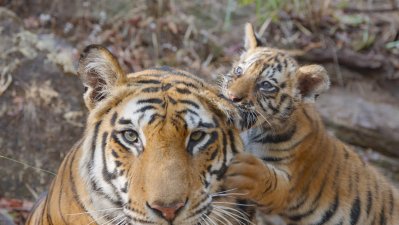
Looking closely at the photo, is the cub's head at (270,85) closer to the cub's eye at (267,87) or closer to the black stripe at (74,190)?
the cub's eye at (267,87)

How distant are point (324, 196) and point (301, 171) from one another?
251mm

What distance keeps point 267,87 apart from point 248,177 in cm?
75

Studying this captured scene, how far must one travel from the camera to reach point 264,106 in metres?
3.75

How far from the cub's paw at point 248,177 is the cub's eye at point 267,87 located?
0.55 metres

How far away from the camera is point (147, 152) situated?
2.51 m

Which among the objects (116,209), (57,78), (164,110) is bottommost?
(116,209)

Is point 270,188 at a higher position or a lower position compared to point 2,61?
lower

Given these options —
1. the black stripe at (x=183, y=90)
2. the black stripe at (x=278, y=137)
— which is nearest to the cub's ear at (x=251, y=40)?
the black stripe at (x=278, y=137)

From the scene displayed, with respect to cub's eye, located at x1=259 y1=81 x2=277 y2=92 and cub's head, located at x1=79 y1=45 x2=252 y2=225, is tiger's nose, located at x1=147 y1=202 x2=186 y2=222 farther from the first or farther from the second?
cub's eye, located at x1=259 y1=81 x2=277 y2=92

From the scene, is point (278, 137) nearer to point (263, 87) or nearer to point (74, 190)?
point (263, 87)

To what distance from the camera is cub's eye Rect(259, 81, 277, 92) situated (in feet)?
12.5

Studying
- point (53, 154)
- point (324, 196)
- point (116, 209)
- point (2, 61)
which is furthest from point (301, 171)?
point (2, 61)

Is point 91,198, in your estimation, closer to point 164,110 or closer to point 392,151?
point 164,110

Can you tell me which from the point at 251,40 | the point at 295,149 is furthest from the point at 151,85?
the point at 251,40
